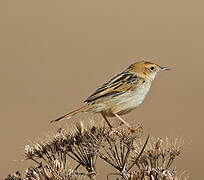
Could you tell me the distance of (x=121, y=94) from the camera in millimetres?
6734

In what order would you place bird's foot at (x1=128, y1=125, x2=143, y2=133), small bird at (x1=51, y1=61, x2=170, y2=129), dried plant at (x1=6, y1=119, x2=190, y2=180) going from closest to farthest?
dried plant at (x1=6, y1=119, x2=190, y2=180) → bird's foot at (x1=128, y1=125, x2=143, y2=133) → small bird at (x1=51, y1=61, x2=170, y2=129)

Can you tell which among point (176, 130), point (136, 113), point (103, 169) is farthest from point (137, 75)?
point (136, 113)

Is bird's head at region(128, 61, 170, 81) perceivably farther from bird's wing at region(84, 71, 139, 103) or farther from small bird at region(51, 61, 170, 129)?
bird's wing at region(84, 71, 139, 103)

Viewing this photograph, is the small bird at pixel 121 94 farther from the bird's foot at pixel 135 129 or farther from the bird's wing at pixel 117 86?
the bird's foot at pixel 135 129

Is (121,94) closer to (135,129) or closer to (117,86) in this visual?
(117,86)

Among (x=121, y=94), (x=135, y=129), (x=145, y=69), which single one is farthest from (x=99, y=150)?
(x=145, y=69)

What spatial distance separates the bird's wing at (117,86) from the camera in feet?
21.2

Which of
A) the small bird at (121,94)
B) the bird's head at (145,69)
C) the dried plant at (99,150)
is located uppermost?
the bird's head at (145,69)

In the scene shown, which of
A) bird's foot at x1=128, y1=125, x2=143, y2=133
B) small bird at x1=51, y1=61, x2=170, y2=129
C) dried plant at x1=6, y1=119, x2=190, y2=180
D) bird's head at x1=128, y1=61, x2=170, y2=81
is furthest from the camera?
bird's head at x1=128, y1=61, x2=170, y2=81

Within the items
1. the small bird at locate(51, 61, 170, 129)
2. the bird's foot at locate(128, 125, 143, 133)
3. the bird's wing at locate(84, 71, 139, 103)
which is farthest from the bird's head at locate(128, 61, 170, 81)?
the bird's foot at locate(128, 125, 143, 133)

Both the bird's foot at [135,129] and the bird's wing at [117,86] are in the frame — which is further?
the bird's wing at [117,86]

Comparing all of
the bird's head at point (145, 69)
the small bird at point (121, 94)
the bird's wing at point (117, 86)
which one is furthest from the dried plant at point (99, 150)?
the bird's head at point (145, 69)

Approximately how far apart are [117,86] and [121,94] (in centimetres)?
15

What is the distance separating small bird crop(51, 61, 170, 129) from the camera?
644cm
